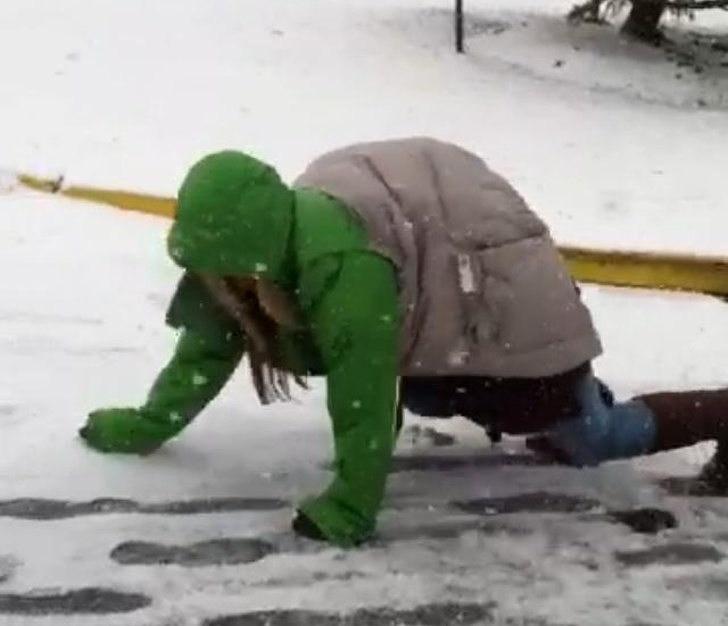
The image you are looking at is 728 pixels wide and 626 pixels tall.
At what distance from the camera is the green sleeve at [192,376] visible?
2916 mm

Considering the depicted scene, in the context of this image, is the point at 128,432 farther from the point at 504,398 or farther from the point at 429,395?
the point at 504,398

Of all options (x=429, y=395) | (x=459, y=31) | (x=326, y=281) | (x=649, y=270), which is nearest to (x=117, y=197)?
(x=649, y=270)

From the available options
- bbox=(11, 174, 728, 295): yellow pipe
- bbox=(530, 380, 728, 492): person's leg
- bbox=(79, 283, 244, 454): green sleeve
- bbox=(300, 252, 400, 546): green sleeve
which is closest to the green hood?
bbox=(300, 252, 400, 546): green sleeve

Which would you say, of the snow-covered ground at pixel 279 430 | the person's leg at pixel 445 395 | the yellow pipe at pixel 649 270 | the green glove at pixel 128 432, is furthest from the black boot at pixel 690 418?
the yellow pipe at pixel 649 270

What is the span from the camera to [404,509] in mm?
2914

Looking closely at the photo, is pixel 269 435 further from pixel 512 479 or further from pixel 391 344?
pixel 391 344

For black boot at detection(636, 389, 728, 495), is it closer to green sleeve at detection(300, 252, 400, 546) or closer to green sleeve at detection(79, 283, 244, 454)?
green sleeve at detection(300, 252, 400, 546)

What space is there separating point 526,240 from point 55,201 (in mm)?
2742

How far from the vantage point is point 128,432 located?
3018 mm

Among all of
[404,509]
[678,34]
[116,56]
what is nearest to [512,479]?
[404,509]

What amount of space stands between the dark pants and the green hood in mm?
507

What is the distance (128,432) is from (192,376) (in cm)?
18

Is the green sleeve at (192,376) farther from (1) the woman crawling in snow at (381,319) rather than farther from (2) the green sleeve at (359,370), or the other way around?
(2) the green sleeve at (359,370)

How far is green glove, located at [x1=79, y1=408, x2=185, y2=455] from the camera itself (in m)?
3.01
